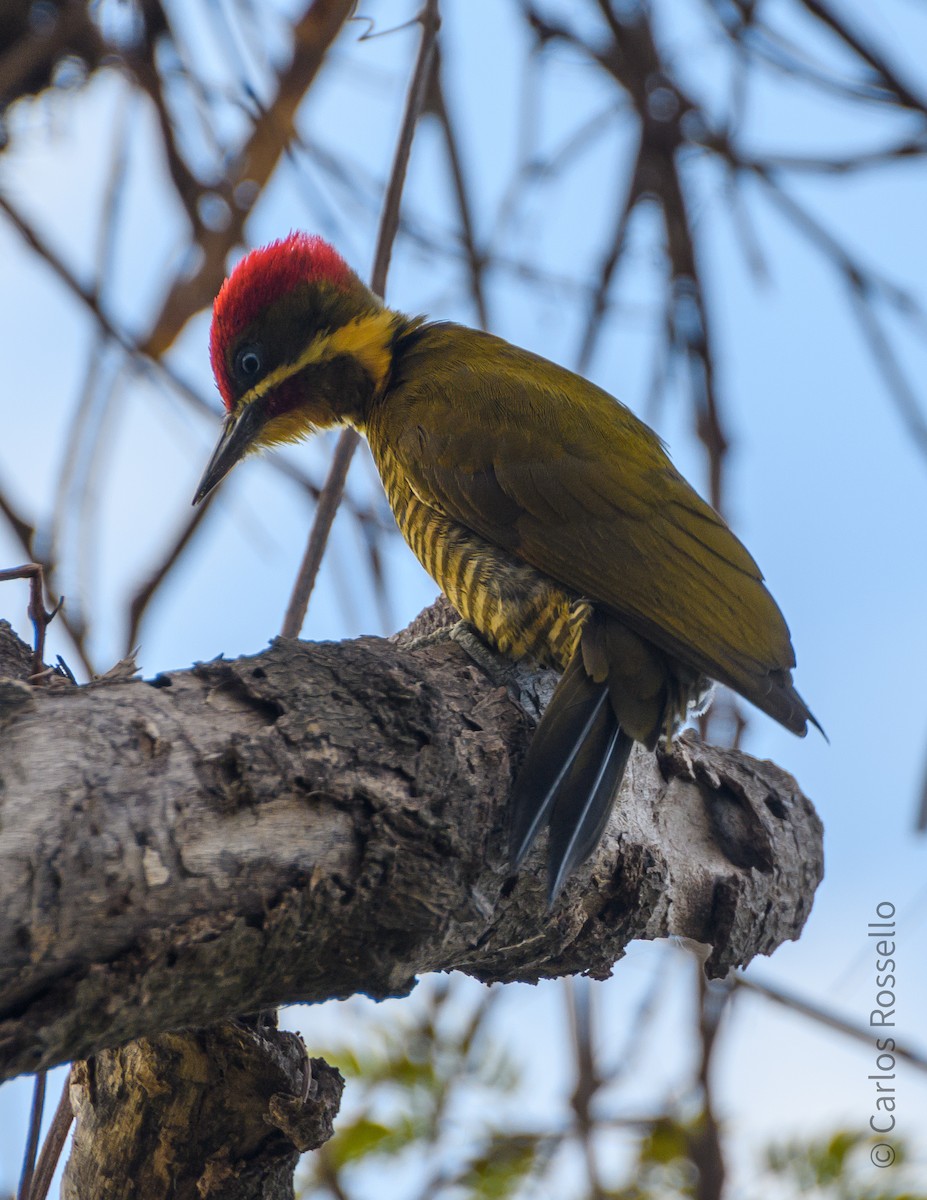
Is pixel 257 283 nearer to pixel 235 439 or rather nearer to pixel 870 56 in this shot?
pixel 235 439

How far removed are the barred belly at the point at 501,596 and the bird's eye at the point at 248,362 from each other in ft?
2.22

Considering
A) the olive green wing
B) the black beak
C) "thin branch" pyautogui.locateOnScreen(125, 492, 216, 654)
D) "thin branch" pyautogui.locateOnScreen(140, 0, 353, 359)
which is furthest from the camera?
"thin branch" pyautogui.locateOnScreen(140, 0, 353, 359)

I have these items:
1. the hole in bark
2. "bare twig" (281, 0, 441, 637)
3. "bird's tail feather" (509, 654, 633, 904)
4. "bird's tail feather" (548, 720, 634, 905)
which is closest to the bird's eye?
"bare twig" (281, 0, 441, 637)

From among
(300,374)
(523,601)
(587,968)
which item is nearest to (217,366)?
(300,374)

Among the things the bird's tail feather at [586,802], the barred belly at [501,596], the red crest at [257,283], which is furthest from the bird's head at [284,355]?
the bird's tail feather at [586,802]

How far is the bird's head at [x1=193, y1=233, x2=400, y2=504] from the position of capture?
337cm

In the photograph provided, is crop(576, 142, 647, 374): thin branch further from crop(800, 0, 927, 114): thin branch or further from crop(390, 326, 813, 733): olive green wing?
crop(800, 0, 927, 114): thin branch

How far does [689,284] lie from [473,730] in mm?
1887

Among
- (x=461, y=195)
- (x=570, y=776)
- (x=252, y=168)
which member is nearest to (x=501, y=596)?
(x=570, y=776)

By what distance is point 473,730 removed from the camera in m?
2.13

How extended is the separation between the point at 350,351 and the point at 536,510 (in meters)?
0.90

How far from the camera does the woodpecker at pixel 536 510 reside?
7.77 ft

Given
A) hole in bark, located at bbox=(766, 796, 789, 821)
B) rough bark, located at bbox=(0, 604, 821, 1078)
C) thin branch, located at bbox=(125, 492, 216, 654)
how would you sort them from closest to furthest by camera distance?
rough bark, located at bbox=(0, 604, 821, 1078) < hole in bark, located at bbox=(766, 796, 789, 821) < thin branch, located at bbox=(125, 492, 216, 654)

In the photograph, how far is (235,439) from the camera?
3373mm
